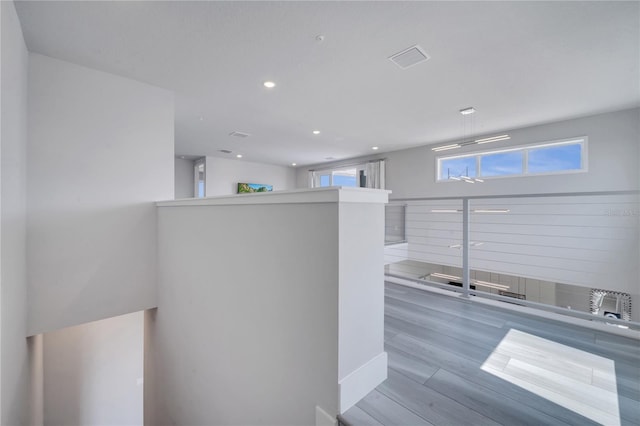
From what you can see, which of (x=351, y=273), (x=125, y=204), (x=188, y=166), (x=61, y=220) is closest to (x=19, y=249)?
(x=61, y=220)

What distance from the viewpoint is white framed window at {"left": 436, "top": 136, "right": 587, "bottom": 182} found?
423cm

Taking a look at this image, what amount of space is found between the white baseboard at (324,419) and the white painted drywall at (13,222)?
1974mm

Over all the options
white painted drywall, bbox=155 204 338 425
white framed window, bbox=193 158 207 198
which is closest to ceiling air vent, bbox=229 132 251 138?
white framed window, bbox=193 158 207 198

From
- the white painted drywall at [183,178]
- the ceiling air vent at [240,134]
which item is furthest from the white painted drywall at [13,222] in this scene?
the white painted drywall at [183,178]

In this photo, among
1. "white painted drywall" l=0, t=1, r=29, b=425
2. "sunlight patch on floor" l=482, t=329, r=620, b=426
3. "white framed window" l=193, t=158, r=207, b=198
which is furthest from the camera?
"white framed window" l=193, t=158, r=207, b=198

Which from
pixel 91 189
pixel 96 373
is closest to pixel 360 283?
pixel 91 189

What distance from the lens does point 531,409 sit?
→ 1.28 m

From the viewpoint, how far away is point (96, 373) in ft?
11.5

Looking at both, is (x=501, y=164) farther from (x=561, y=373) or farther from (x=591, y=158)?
(x=561, y=373)

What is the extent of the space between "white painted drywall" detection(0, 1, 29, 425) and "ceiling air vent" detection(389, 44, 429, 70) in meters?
2.76

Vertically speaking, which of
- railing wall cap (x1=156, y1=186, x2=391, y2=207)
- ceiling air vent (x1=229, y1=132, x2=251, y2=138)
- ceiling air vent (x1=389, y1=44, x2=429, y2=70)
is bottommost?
railing wall cap (x1=156, y1=186, x2=391, y2=207)

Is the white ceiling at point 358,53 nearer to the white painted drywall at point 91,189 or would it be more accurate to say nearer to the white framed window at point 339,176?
the white painted drywall at point 91,189

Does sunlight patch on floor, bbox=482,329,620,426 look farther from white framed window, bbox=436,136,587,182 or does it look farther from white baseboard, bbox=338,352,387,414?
white framed window, bbox=436,136,587,182

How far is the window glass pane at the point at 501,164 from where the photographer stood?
4.81m
